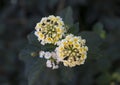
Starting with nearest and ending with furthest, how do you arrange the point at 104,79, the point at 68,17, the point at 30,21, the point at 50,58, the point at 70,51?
the point at 70,51 < the point at 50,58 < the point at 68,17 < the point at 104,79 < the point at 30,21

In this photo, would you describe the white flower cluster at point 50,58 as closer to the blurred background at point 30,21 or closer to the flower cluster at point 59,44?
the flower cluster at point 59,44

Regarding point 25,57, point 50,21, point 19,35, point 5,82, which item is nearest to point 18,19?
point 19,35

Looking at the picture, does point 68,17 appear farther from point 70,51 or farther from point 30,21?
point 30,21

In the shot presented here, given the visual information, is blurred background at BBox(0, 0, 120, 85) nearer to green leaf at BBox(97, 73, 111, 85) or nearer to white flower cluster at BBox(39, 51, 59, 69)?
green leaf at BBox(97, 73, 111, 85)

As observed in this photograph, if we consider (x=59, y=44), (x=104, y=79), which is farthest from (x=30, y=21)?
(x=59, y=44)

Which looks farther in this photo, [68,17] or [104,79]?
[104,79]

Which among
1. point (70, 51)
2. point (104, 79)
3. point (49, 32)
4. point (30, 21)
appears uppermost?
point (30, 21)

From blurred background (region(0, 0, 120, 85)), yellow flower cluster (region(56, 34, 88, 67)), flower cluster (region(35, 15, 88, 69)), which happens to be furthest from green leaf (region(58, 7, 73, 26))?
blurred background (region(0, 0, 120, 85))

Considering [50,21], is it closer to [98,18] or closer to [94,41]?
[94,41]
